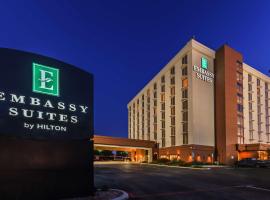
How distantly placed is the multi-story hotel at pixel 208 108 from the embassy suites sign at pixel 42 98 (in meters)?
48.2

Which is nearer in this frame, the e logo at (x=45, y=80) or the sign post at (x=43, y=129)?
the sign post at (x=43, y=129)

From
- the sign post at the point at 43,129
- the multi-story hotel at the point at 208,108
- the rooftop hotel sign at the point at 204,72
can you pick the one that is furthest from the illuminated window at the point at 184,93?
the sign post at the point at 43,129

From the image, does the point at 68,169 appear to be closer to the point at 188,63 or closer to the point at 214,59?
the point at 188,63

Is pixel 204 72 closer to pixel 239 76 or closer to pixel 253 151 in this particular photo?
pixel 239 76

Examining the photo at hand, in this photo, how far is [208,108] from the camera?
209 ft

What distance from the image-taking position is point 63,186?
12.1 meters

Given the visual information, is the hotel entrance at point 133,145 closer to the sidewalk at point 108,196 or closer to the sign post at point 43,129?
the sidewalk at point 108,196

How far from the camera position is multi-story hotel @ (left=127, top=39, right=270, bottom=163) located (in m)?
61.2

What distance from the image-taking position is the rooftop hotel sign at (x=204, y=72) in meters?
61.9

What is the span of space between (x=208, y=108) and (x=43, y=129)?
55189mm

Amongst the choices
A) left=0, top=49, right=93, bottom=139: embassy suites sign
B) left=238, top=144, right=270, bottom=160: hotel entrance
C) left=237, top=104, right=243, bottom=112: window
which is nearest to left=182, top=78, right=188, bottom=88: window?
left=237, top=104, right=243, bottom=112: window

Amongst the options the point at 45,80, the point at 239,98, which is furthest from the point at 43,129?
the point at 239,98

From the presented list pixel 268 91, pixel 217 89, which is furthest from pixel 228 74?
pixel 268 91

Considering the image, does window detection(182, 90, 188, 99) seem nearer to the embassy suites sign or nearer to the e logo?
the embassy suites sign
